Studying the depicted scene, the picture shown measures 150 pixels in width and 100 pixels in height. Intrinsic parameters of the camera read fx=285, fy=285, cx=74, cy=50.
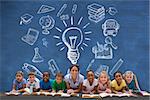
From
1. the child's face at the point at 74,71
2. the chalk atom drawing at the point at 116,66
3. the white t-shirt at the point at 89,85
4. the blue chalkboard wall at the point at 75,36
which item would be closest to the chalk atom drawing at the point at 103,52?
the blue chalkboard wall at the point at 75,36

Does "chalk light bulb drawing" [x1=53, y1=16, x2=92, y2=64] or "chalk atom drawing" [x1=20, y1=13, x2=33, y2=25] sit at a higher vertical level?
"chalk atom drawing" [x1=20, y1=13, x2=33, y2=25]

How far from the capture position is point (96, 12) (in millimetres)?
4469

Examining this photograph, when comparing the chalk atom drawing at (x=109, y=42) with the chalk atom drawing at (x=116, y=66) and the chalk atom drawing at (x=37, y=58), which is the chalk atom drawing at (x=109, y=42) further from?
the chalk atom drawing at (x=37, y=58)

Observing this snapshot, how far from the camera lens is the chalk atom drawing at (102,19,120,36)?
443 cm

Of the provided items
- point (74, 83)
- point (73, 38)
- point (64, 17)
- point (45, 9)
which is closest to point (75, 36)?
point (73, 38)

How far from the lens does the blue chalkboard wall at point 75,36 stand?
173 inches

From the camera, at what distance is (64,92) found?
2818 mm

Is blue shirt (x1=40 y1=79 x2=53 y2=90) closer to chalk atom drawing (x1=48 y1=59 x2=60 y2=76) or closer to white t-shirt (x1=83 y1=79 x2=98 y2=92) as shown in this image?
white t-shirt (x1=83 y1=79 x2=98 y2=92)

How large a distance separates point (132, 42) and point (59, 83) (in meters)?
1.76

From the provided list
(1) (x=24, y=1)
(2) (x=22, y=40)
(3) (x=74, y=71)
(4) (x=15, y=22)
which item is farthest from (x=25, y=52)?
(3) (x=74, y=71)

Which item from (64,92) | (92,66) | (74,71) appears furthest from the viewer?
(92,66)

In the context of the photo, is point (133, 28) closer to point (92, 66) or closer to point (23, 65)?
point (92, 66)

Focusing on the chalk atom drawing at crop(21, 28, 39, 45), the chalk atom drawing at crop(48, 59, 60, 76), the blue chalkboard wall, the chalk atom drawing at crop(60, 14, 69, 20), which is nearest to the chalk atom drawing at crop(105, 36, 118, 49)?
the blue chalkboard wall

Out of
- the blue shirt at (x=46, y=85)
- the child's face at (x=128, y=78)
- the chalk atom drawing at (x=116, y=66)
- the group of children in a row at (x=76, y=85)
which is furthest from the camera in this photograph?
the chalk atom drawing at (x=116, y=66)
